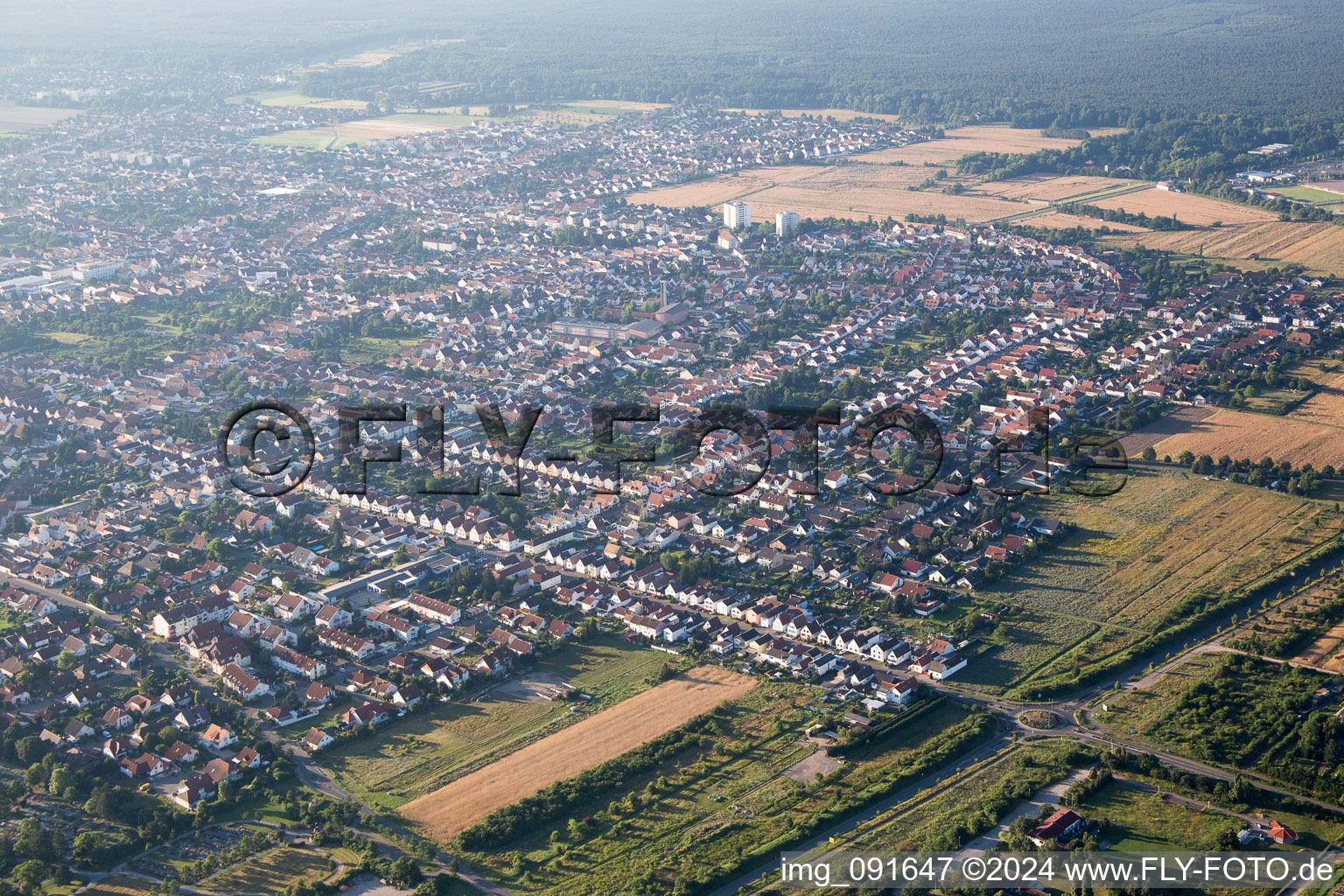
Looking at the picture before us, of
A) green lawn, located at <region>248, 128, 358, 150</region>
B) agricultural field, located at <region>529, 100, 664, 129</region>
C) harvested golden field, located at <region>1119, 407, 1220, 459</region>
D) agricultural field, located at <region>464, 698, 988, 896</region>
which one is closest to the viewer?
agricultural field, located at <region>464, 698, 988, 896</region>

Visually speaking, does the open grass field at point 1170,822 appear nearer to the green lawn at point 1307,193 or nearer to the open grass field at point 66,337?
the open grass field at point 66,337

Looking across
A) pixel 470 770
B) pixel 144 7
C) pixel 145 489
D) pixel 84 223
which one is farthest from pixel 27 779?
pixel 144 7

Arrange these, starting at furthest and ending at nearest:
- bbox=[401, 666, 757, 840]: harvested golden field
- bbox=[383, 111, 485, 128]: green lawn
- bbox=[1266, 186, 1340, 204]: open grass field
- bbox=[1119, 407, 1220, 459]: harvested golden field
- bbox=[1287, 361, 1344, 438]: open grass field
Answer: bbox=[383, 111, 485, 128]: green lawn
bbox=[1266, 186, 1340, 204]: open grass field
bbox=[1287, 361, 1344, 438]: open grass field
bbox=[1119, 407, 1220, 459]: harvested golden field
bbox=[401, 666, 757, 840]: harvested golden field

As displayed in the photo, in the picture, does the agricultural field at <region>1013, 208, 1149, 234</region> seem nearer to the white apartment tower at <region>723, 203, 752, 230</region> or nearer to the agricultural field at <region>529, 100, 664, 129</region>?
the white apartment tower at <region>723, 203, 752, 230</region>

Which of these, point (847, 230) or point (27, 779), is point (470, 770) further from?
point (847, 230)

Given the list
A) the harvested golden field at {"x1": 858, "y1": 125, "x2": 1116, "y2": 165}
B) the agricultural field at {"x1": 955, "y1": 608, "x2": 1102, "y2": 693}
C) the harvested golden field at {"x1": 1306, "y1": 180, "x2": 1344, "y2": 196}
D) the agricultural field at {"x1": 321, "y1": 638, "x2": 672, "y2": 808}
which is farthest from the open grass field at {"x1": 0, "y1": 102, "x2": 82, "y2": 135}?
the agricultural field at {"x1": 955, "y1": 608, "x2": 1102, "y2": 693}

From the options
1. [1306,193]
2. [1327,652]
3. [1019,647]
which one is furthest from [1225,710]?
[1306,193]
